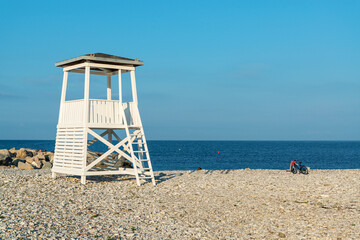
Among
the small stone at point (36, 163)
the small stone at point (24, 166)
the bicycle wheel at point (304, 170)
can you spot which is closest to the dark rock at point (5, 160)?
the small stone at point (24, 166)

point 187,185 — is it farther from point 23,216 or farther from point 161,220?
point 23,216

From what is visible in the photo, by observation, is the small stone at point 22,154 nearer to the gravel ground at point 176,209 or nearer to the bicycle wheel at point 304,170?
the gravel ground at point 176,209

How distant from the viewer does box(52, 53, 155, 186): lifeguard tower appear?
17.8 m

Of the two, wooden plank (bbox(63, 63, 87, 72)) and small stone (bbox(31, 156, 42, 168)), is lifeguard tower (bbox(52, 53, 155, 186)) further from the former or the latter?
small stone (bbox(31, 156, 42, 168))

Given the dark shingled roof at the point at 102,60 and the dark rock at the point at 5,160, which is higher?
the dark shingled roof at the point at 102,60

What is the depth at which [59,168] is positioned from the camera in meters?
18.6

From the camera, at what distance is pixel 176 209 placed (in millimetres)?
13586

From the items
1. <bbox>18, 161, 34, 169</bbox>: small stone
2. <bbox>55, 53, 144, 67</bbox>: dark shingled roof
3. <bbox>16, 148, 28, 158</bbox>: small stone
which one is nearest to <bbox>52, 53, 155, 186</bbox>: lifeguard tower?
<bbox>55, 53, 144, 67</bbox>: dark shingled roof

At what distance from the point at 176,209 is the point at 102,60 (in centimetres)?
790

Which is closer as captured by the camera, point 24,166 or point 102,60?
point 102,60

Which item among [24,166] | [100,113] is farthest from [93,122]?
[24,166]

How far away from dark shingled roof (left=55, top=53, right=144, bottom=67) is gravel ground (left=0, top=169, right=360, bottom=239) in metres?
5.48

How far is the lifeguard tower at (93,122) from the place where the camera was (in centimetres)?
1775

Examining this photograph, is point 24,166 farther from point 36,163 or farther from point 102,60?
point 102,60
